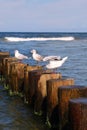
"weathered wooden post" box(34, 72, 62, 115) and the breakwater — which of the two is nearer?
the breakwater

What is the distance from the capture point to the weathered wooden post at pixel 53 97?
8086 millimetres

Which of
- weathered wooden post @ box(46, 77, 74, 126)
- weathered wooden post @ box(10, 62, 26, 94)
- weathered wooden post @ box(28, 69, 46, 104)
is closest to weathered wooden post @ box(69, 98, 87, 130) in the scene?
weathered wooden post @ box(46, 77, 74, 126)

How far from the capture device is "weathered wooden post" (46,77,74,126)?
8086 mm

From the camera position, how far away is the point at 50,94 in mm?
8141

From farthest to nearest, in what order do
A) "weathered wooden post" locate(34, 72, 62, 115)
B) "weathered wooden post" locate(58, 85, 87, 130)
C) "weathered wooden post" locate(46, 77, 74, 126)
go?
1. "weathered wooden post" locate(34, 72, 62, 115)
2. "weathered wooden post" locate(46, 77, 74, 126)
3. "weathered wooden post" locate(58, 85, 87, 130)

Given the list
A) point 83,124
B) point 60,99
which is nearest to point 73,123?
point 83,124

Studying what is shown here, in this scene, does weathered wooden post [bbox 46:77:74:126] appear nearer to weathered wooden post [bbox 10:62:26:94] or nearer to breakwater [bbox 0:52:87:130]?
breakwater [bbox 0:52:87:130]

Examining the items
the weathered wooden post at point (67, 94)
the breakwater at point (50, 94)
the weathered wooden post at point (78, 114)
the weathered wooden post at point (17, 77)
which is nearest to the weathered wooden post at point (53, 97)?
the breakwater at point (50, 94)

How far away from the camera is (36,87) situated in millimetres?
9398

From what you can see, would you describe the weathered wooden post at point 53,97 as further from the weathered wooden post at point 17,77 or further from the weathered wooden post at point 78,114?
the weathered wooden post at point 17,77

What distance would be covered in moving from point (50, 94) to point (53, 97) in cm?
8

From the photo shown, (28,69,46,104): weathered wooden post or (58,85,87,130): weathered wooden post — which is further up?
(58,85,87,130): weathered wooden post

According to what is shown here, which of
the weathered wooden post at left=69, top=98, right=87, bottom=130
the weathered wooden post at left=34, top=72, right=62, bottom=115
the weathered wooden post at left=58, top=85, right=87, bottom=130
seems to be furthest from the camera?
the weathered wooden post at left=34, top=72, right=62, bottom=115

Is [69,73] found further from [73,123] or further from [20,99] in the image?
[73,123]
